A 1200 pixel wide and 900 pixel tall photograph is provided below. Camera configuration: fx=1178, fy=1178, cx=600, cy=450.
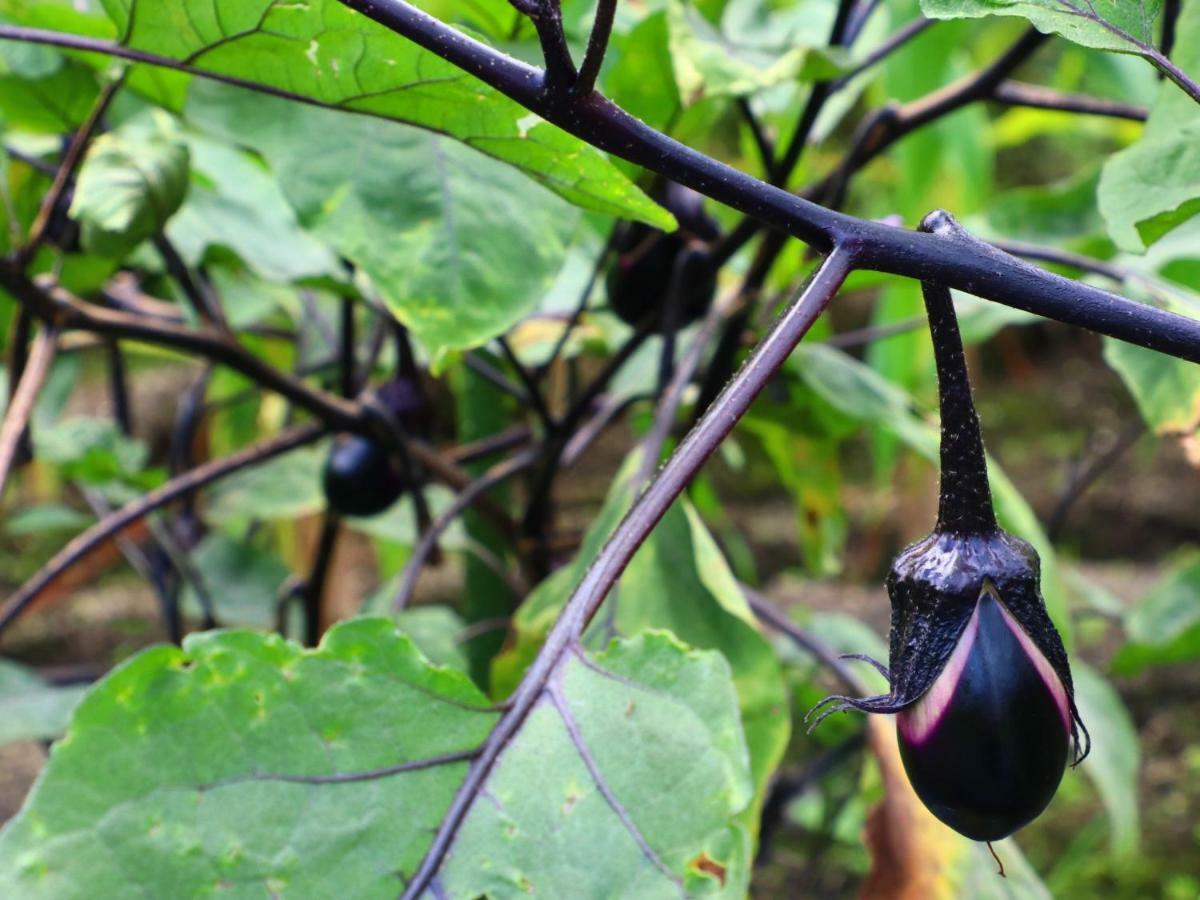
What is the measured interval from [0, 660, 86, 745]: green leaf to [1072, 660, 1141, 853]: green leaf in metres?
0.55

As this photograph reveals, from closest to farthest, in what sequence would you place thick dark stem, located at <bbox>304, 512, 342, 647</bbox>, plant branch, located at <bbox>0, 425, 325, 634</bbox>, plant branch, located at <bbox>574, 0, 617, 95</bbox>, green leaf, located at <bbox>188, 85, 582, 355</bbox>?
plant branch, located at <bbox>574, 0, 617, 95</bbox>
green leaf, located at <bbox>188, 85, 582, 355</bbox>
plant branch, located at <bbox>0, 425, 325, 634</bbox>
thick dark stem, located at <bbox>304, 512, 342, 647</bbox>

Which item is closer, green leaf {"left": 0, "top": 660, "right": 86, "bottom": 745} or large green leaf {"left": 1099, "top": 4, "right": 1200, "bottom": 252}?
large green leaf {"left": 1099, "top": 4, "right": 1200, "bottom": 252}

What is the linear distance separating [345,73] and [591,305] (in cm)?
34

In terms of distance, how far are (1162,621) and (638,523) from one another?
65cm

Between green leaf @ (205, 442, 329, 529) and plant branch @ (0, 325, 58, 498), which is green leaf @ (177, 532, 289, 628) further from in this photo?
plant branch @ (0, 325, 58, 498)

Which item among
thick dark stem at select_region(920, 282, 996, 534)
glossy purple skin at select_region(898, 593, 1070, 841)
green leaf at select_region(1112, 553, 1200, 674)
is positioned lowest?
green leaf at select_region(1112, 553, 1200, 674)

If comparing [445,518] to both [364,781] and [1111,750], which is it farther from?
[1111,750]

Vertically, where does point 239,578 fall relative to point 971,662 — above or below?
below

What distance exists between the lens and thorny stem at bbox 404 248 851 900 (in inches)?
8.6

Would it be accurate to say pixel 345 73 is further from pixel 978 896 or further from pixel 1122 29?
pixel 978 896

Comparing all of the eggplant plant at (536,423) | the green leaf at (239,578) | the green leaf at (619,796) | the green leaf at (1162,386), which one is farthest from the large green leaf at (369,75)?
the green leaf at (239,578)

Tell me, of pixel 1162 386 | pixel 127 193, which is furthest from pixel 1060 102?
pixel 127 193

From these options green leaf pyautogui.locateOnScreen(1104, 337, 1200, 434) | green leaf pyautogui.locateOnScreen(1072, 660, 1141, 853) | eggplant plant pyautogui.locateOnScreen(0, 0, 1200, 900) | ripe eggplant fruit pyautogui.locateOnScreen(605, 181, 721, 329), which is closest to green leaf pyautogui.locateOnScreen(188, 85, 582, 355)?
eggplant plant pyautogui.locateOnScreen(0, 0, 1200, 900)

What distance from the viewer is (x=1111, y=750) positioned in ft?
2.32
